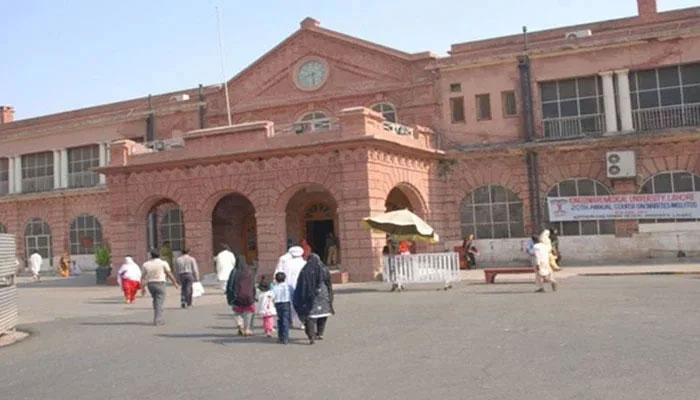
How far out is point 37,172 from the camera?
125ft

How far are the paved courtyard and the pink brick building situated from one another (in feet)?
25.2

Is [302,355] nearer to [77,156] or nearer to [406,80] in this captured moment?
[406,80]

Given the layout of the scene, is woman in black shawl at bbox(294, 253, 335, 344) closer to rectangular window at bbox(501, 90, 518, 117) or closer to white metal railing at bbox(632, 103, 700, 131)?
rectangular window at bbox(501, 90, 518, 117)

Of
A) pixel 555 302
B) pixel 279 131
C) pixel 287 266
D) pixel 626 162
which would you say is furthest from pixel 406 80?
pixel 287 266

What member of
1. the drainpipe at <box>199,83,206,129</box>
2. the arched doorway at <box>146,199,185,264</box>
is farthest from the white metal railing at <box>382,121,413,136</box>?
the arched doorway at <box>146,199,185,264</box>

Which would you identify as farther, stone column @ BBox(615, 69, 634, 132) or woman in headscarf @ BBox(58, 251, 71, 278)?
woman in headscarf @ BBox(58, 251, 71, 278)

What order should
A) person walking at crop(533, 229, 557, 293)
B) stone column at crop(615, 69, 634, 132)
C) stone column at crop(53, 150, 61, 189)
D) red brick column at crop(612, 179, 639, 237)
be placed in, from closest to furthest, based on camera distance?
person walking at crop(533, 229, 557, 293) → red brick column at crop(612, 179, 639, 237) → stone column at crop(615, 69, 634, 132) → stone column at crop(53, 150, 61, 189)

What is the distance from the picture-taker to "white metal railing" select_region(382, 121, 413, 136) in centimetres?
2323

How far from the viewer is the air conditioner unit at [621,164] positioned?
82.1ft

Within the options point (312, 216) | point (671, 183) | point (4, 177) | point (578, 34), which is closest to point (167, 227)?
point (312, 216)

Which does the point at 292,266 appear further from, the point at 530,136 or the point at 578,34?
the point at 578,34

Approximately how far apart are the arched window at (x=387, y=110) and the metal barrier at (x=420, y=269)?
386 inches

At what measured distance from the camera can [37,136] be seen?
37469mm

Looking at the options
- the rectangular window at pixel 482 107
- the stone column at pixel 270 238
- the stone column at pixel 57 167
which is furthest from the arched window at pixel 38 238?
the rectangular window at pixel 482 107
